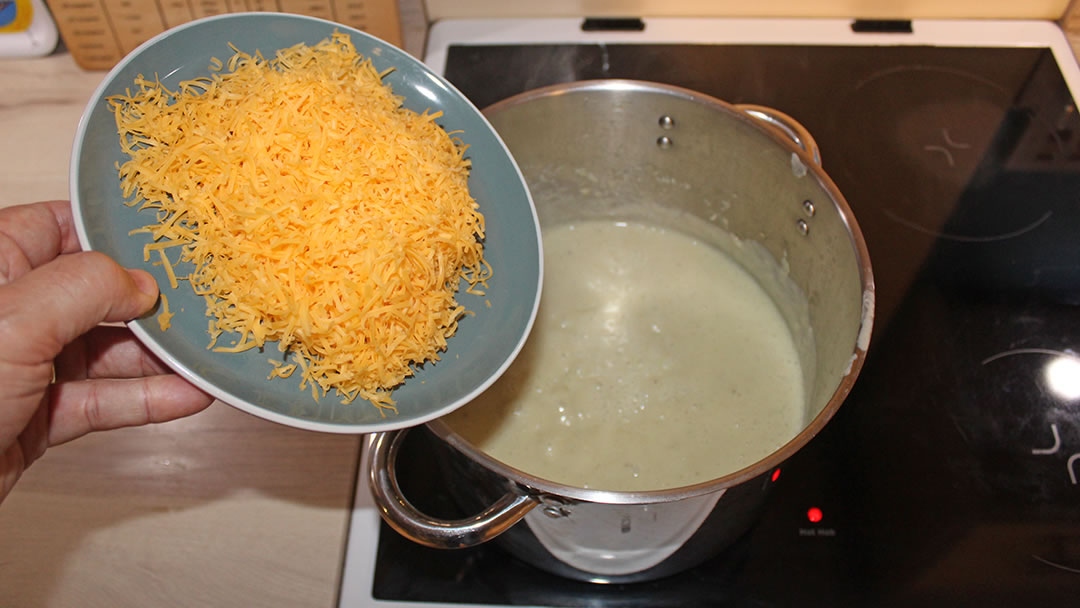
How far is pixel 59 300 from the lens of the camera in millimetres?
592

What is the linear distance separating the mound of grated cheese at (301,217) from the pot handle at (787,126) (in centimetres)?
48

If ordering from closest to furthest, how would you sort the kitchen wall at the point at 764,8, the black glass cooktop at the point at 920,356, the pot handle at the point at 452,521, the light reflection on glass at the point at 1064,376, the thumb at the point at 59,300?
the thumb at the point at 59,300 < the pot handle at the point at 452,521 < the black glass cooktop at the point at 920,356 < the light reflection on glass at the point at 1064,376 < the kitchen wall at the point at 764,8

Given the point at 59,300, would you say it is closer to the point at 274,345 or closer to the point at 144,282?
the point at 144,282

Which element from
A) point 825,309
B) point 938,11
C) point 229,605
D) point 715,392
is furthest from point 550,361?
point 938,11

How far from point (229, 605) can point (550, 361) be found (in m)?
0.49

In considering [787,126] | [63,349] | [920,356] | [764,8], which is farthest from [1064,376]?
[63,349]

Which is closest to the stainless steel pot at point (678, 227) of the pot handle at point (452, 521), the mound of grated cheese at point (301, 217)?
the pot handle at point (452, 521)

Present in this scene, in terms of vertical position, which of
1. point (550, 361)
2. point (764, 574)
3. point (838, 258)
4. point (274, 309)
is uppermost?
point (274, 309)

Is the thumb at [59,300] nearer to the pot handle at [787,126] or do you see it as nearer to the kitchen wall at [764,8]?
the pot handle at [787,126]

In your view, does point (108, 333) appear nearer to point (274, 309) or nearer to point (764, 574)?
point (274, 309)

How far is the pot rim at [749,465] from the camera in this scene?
67cm

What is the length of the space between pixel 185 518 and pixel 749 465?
2.11ft

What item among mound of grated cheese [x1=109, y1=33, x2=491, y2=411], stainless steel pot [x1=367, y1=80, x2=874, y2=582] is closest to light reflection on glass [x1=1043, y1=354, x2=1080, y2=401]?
stainless steel pot [x1=367, y1=80, x2=874, y2=582]

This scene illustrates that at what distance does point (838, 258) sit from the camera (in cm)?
96
